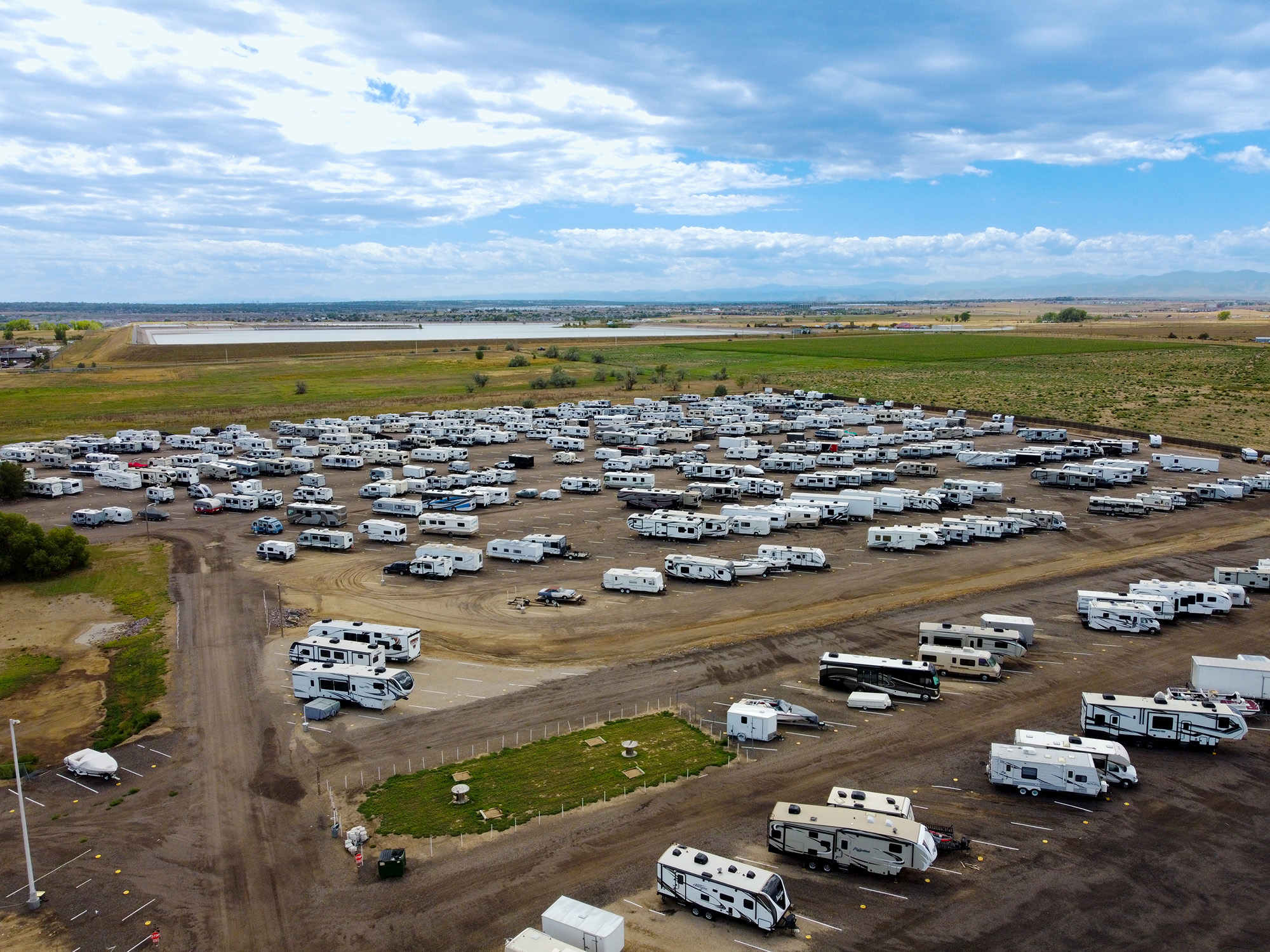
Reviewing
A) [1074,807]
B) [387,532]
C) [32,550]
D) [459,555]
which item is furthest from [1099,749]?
[32,550]

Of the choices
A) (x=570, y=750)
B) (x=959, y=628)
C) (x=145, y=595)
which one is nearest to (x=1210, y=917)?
(x=959, y=628)

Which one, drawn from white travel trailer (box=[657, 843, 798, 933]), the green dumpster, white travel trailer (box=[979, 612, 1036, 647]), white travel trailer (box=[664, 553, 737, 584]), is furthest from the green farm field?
the green dumpster

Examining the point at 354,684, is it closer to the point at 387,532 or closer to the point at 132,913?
the point at 132,913

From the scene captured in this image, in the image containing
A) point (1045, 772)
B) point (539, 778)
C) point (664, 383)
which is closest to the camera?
point (1045, 772)

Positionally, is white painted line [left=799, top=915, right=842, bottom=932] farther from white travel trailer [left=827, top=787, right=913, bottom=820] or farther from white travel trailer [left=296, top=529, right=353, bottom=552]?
white travel trailer [left=296, top=529, right=353, bottom=552]

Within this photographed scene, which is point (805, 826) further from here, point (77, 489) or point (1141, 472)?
point (77, 489)

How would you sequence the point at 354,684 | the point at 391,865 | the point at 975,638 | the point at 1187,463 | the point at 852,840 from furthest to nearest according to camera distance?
1. the point at 1187,463
2. the point at 975,638
3. the point at 354,684
4. the point at 852,840
5. the point at 391,865

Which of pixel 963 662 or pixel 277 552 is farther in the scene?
pixel 277 552
